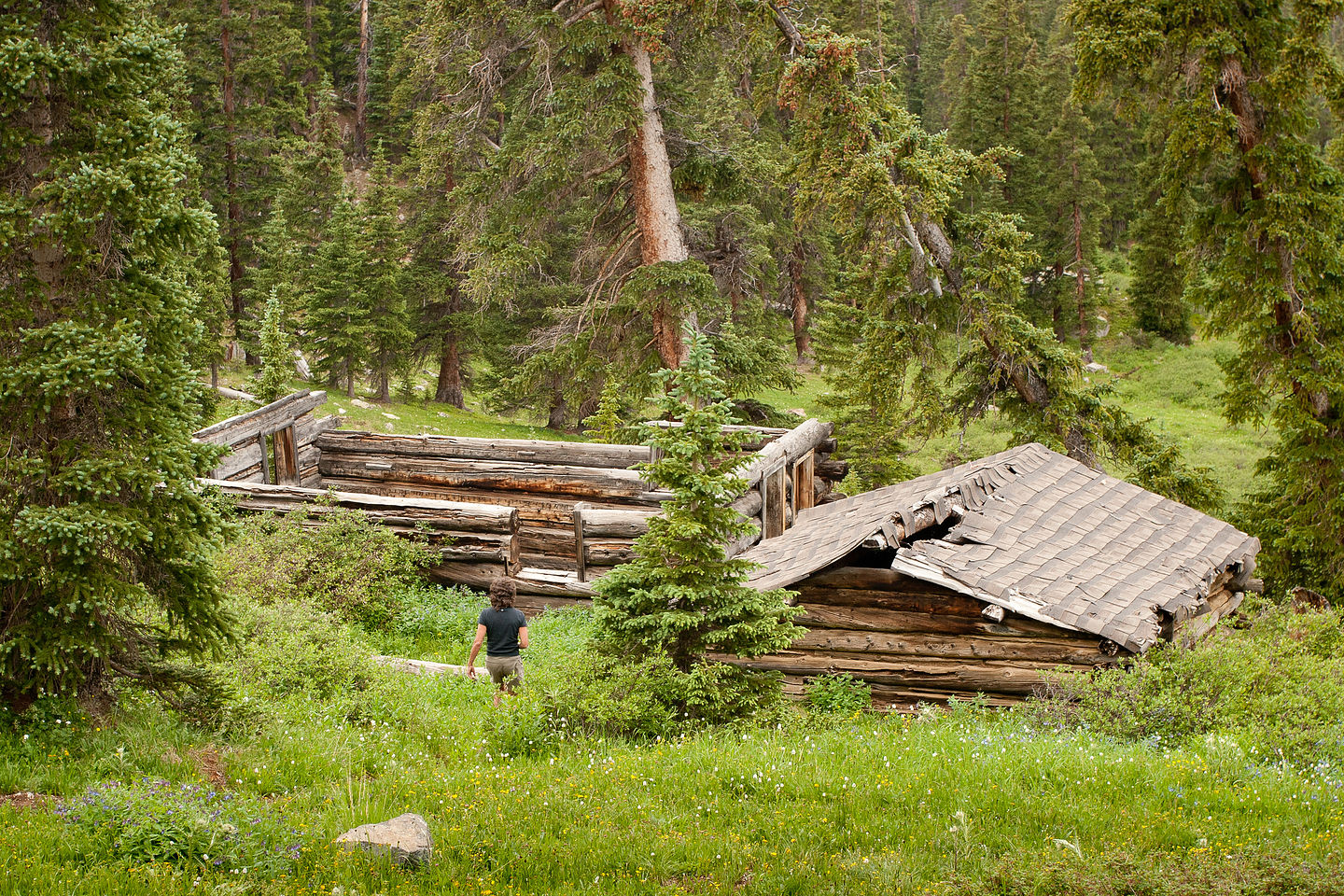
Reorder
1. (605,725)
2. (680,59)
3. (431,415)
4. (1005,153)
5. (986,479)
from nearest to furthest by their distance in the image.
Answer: (605,725) < (986,479) < (1005,153) < (680,59) < (431,415)

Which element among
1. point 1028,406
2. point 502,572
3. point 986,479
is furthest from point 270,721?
point 1028,406

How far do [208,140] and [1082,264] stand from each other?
35168 millimetres

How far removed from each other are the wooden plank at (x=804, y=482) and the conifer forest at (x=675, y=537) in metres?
0.54

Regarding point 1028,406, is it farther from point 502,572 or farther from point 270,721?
point 270,721

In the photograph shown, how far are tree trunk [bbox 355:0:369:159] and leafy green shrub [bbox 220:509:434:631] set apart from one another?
4586 centimetres

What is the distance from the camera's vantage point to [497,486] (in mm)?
16672

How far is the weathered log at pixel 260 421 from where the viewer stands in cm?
1557

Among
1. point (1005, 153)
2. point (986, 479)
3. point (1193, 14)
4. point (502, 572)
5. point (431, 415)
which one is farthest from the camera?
point (431, 415)

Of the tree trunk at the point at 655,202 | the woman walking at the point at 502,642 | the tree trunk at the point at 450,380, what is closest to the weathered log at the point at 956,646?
the woman walking at the point at 502,642

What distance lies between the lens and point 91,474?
6.50 meters

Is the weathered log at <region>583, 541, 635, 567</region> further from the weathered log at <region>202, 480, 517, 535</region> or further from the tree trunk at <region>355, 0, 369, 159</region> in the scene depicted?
the tree trunk at <region>355, 0, 369, 159</region>

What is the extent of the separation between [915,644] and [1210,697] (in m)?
2.67

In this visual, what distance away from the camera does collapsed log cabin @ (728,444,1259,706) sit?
9656 millimetres

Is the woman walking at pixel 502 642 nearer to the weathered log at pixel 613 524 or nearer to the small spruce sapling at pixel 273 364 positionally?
the weathered log at pixel 613 524
